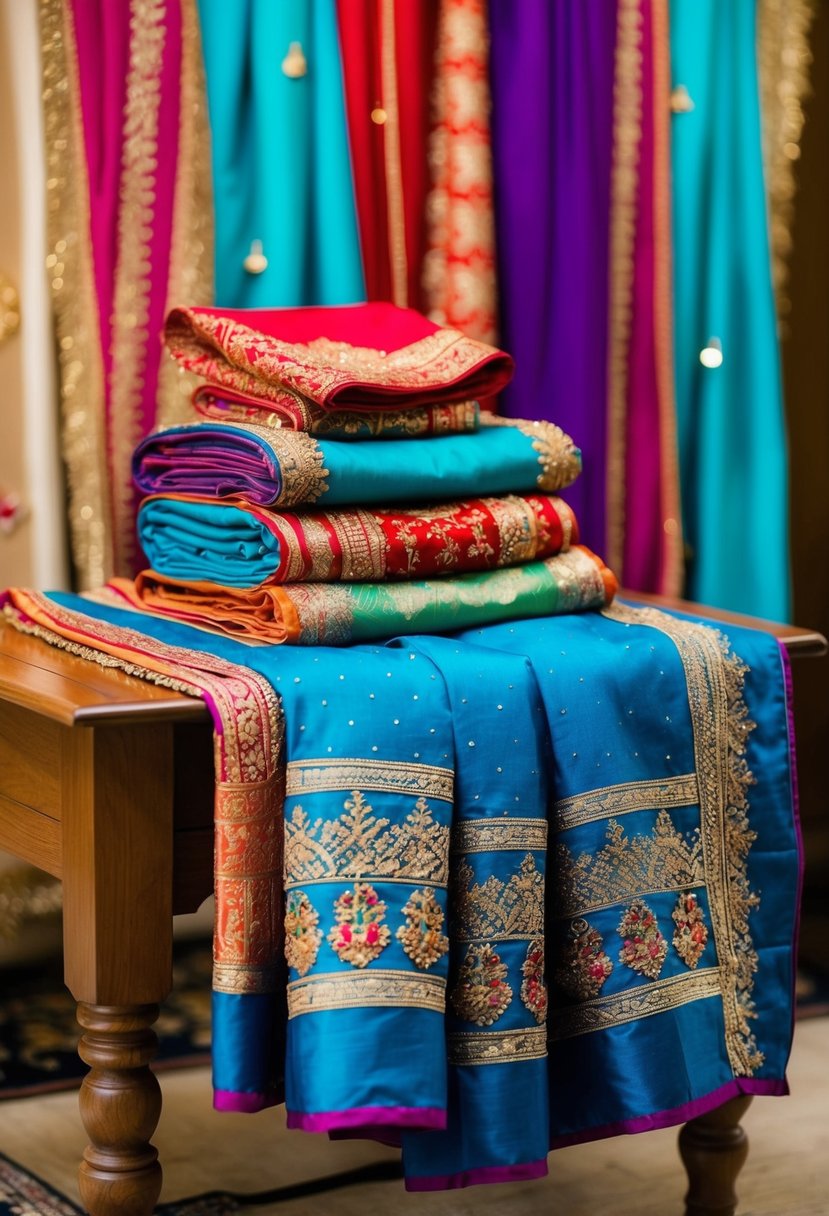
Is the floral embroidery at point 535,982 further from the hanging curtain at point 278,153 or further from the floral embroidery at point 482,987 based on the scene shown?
the hanging curtain at point 278,153

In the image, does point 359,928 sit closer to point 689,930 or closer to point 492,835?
point 492,835

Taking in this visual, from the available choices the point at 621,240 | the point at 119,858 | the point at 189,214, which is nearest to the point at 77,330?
the point at 189,214

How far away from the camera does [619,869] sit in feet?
5.21

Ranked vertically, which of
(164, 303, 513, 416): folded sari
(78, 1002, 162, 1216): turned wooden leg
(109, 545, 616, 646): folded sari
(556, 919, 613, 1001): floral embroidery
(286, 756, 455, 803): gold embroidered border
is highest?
(164, 303, 513, 416): folded sari

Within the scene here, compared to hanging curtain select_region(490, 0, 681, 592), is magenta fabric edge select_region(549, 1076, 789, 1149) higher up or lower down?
lower down

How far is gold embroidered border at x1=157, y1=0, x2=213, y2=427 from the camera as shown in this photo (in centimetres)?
221

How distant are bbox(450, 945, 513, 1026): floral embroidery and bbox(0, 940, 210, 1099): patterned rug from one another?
3.16ft

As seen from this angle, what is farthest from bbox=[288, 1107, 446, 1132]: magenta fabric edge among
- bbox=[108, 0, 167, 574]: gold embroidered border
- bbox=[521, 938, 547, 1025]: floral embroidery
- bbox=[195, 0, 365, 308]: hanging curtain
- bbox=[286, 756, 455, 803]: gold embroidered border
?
bbox=[195, 0, 365, 308]: hanging curtain

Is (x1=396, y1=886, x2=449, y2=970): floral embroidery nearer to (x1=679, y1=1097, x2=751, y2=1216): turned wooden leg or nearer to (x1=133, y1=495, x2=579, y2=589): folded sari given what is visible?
(x1=133, y1=495, x2=579, y2=589): folded sari

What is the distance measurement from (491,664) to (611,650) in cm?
16

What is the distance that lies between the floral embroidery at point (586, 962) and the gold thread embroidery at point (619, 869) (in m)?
0.02

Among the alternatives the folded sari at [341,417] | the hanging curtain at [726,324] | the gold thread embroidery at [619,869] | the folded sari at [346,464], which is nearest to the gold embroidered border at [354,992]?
the gold thread embroidery at [619,869]

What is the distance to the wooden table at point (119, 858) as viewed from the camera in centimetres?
142

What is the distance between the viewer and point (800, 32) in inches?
105
